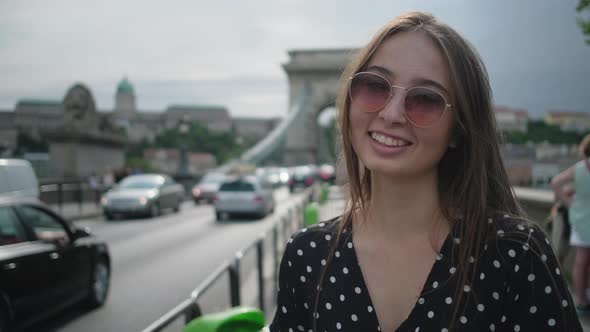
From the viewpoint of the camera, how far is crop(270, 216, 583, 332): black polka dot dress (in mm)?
1382

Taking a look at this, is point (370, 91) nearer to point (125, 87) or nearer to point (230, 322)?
point (230, 322)

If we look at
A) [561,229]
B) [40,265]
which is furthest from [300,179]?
[40,265]

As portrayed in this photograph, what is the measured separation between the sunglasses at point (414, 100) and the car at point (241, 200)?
17.2 meters

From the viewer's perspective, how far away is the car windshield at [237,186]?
19231 millimetres

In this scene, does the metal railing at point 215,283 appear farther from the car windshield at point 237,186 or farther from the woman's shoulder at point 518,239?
the car windshield at point 237,186

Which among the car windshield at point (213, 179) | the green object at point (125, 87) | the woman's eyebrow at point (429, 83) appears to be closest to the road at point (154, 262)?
the woman's eyebrow at point (429, 83)

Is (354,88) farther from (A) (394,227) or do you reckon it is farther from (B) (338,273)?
(B) (338,273)

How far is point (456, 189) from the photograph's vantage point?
169cm

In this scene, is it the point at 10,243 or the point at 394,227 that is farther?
the point at 10,243

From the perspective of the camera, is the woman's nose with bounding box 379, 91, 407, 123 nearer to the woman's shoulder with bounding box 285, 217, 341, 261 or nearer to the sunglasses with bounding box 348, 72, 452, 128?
the sunglasses with bounding box 348, 72, 452, 128

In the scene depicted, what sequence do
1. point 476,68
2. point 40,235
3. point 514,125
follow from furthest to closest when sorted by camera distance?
point 514,125 < point 40,235 < point 476,68

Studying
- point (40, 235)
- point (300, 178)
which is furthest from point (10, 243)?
point (300, 178)

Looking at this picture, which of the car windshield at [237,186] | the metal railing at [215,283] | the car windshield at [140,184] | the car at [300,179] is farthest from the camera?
the car at [300,179]

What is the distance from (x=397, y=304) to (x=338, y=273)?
0.55 ft
